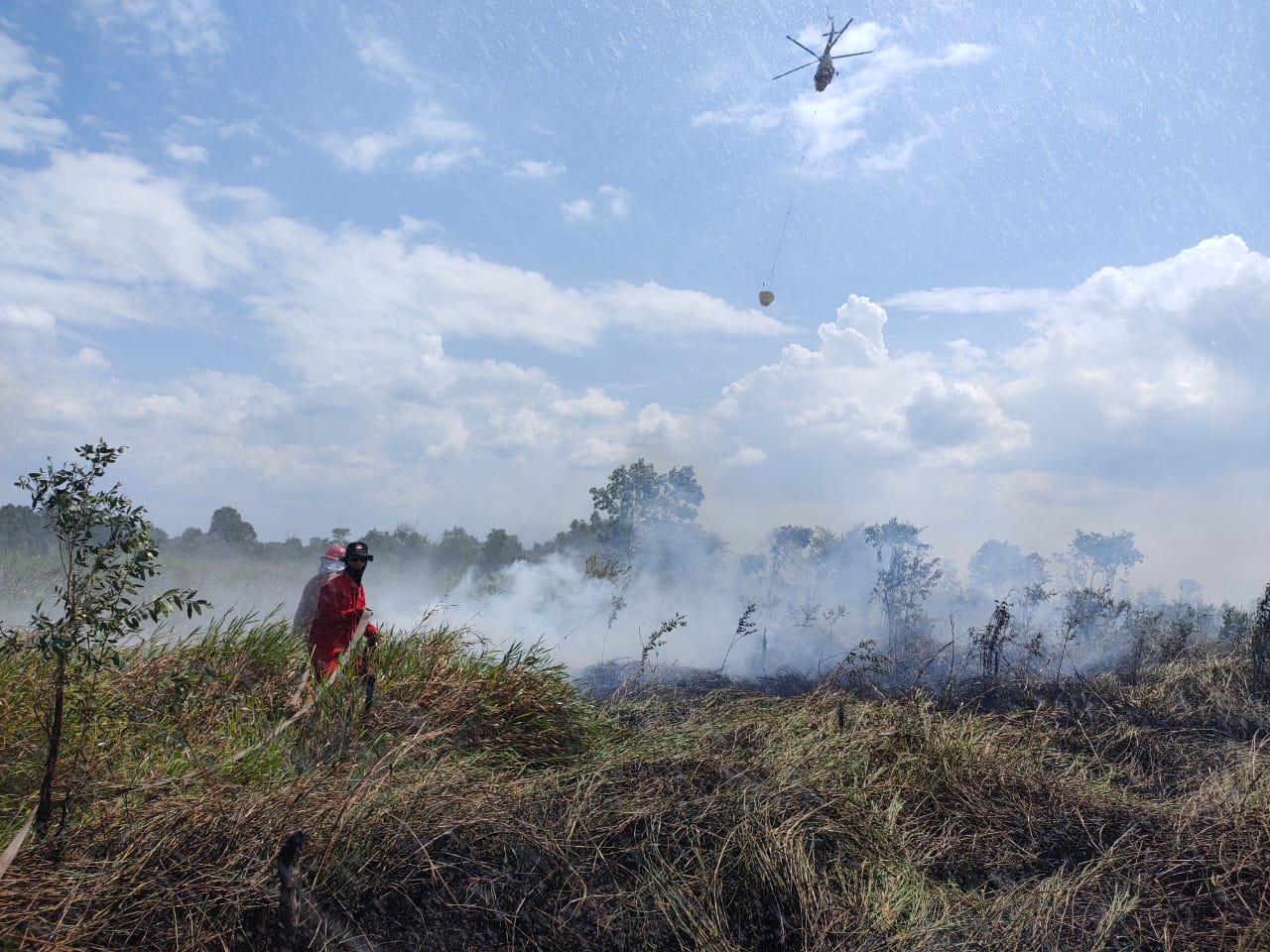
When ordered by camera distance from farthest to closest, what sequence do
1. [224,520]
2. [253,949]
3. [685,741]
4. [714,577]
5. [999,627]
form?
1. [224,520]
2. [714,577]
3. [999,627]
4. [685,741]
5. [253,949]

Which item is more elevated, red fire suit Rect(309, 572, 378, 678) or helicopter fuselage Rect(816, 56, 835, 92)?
helicopter fuselage Rect(816, 56, 835, 92)

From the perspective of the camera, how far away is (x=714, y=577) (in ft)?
72.9

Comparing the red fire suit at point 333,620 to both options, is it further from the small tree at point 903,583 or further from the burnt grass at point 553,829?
the small tree at point 903,583

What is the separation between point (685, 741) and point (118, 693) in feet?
10.9

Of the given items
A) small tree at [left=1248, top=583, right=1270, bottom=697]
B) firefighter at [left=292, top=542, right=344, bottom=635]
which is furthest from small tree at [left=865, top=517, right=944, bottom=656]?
firefighter at [left=292, top=542, right=344, bottom=635]

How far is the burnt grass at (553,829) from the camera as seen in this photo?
3072mm

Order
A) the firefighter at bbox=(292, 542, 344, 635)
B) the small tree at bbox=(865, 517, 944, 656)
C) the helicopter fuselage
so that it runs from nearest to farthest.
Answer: the firefighter at bbox=(292, 542, 344, 635) < the helicopter fuselage < the small tree at bbox=(865, 517, 944, 656)

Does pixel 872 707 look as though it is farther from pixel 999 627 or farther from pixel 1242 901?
pixel 1242 901

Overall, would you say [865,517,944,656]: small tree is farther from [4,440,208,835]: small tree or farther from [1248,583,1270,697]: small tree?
[4,440,208,835]: small tree

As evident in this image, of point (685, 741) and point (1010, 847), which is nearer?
point (1010, 847)

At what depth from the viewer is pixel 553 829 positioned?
3.75m

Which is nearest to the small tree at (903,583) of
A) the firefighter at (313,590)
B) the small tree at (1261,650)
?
the small tree at (1261,650)

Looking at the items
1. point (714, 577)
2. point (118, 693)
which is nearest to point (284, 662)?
point (118, 693)

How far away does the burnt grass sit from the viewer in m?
3.07
